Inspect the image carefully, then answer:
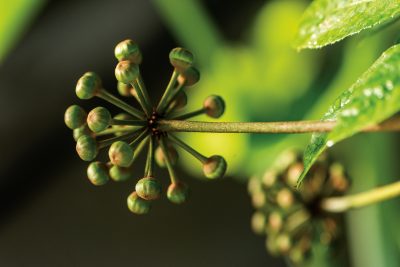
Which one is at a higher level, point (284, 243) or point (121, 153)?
point (284, 243)

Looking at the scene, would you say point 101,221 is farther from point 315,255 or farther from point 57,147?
point 315,255

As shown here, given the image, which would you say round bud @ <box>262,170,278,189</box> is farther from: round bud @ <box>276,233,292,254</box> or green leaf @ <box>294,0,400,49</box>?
green leaf @ <box>294,0,400,49</box>

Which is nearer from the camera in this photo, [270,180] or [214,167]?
[214,167]

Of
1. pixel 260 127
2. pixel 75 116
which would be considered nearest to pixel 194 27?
pixel 75 116

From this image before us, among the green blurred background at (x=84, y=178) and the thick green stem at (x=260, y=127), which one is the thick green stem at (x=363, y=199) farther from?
the green blurred background at (x=84, y=178)

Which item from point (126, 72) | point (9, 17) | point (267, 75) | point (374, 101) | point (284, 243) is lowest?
point (374, 101)

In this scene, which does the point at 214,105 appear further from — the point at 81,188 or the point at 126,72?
the point at 81,188

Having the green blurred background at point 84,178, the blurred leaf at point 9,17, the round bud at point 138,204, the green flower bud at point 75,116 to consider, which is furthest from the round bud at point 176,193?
the green blurred background at point 84,178

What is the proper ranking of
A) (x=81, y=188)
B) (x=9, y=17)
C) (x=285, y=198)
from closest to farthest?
(x=285, y=198), (x=9, y=17), (x=81, y=188)
